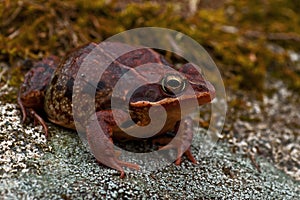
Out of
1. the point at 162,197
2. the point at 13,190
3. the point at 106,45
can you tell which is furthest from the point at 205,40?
the point at 13,190

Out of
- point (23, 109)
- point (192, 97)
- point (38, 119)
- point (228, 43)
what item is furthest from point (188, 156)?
point (228, 43)

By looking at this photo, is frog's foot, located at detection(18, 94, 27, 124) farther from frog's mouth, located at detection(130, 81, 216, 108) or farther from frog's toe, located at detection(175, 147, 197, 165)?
frog's toe, located at detection(175, 147, 197, 165)

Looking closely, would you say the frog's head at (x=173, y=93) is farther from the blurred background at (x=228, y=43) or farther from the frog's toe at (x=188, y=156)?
the blurred background at (x=228, y=43)

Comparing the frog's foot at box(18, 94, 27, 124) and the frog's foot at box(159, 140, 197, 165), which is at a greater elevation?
the frog's foot at box(18, 94, 27, 124)

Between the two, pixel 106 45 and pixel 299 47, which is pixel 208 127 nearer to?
pixel 106 45

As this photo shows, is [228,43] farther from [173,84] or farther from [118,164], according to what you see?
[118,164]

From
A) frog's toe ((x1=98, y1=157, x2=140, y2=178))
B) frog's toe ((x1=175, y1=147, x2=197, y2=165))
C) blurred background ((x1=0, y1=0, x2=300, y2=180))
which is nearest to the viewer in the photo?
frog's toe ((x1=98, y1=157, x2=140, y2=178))

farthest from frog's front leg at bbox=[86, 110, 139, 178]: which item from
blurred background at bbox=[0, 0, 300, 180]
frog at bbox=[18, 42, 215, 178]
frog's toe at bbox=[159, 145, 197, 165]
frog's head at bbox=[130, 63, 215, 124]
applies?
blurred background at bbox=[0, 0, 300, 180]
